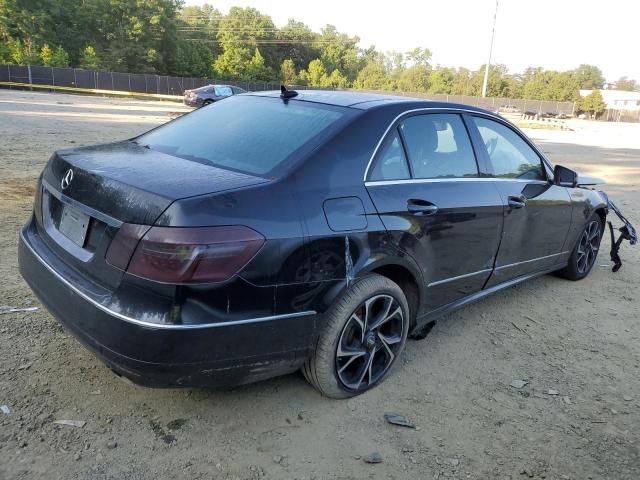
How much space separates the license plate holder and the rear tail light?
37 centimetres

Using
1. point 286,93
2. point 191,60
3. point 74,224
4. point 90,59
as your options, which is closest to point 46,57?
point 90,59

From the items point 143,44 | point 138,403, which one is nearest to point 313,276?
point 138,403

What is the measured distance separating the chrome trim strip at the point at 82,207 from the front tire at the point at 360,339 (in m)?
1.13

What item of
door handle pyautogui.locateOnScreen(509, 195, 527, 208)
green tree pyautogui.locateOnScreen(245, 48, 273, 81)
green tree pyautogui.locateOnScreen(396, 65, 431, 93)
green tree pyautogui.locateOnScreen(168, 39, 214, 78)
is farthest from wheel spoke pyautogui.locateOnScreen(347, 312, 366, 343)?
green tree pyautogui.locateOnScreen(396, 65, 431, 93)

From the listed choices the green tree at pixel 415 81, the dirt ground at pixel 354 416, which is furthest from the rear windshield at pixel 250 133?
the green tree at pixel 415 81

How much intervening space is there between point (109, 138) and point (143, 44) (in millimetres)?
49307

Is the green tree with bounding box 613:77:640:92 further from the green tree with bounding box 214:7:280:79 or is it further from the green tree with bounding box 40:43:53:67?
the green tree with bounding box 40:43:53:67

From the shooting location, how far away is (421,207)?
3.12m

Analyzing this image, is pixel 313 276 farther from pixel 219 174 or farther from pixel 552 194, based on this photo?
pixel 552 194

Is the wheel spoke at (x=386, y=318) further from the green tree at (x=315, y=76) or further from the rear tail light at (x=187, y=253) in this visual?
the green tree at (x=315, y=76)

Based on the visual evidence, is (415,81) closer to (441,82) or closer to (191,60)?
(441,82)

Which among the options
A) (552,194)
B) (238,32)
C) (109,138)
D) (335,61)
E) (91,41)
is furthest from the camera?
(335,61)

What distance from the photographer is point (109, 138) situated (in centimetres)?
1309

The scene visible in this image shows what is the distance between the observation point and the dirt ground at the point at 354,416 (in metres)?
2.49
